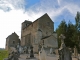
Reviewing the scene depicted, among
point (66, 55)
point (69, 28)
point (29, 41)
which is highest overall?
point (69, 28)

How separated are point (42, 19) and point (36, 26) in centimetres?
325

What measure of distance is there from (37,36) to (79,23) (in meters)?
15.3

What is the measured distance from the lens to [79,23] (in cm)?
5388

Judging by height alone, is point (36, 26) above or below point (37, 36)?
above

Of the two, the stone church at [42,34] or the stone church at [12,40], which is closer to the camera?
the stone church at [42,34]

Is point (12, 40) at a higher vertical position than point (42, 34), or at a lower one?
lower

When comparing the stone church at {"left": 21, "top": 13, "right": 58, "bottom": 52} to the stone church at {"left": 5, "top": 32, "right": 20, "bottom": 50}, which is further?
the stone church at {"left": 5, "top": 32, "right": 20, "bottom": 50}

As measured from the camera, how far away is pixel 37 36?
5206 centimetres

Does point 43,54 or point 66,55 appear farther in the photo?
point 43,54

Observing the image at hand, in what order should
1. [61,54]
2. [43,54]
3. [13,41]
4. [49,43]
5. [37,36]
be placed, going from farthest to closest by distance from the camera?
[13,41] → [37,36] → [49,43] → [43,54] → [61,54]

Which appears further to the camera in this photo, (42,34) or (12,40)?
(12,40)

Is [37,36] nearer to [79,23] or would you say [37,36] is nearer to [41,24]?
[41,24]

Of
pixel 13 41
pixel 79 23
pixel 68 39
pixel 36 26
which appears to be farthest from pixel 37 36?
pixel 13 41

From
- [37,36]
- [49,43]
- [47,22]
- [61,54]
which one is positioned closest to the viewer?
[61,54]
